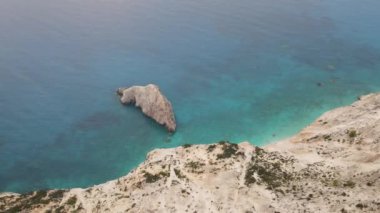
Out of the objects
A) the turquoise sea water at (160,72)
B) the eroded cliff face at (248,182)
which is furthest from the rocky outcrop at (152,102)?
the eroded cliff face at (248,182)

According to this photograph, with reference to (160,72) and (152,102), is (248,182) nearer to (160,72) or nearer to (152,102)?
(152,102)

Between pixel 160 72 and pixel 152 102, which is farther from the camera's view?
pixel 160 72

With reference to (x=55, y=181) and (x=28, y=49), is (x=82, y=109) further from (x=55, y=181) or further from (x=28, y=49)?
(x=28, y=49)

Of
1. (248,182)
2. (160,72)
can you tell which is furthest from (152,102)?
(248,182)

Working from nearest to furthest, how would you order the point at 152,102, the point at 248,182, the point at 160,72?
1. the point at 248,182
2. the point at 152,102
3. the point at 160,72

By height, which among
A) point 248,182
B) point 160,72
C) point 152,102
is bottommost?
point 248,182

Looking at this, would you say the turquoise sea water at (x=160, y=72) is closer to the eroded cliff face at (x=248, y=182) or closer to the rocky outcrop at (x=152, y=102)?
the rocky outcrop at (x=152, y=102)
